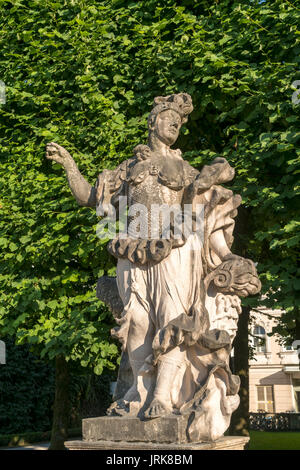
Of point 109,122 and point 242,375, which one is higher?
point 109,122

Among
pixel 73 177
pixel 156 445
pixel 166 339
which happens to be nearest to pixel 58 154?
pixel 73 177

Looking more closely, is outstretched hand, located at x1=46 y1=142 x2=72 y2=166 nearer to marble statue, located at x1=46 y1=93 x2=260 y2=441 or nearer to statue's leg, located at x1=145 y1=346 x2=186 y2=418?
marble statue, located at x1=46 y1=93 x2=260 y2=441

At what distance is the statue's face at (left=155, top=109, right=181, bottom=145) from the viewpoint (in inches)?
219

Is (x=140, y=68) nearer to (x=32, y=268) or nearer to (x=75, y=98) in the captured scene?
(x=75, y=98)

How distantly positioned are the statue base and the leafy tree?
3.54 meters

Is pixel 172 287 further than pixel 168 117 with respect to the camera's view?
No

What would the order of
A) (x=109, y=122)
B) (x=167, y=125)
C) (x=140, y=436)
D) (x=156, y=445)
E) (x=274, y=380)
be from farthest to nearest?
(x=274, y=380), (x=109, y=122), (x=167, y=125), (x=140, y=436), (x=156, y=445)

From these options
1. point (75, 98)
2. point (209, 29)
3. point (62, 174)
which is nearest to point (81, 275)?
point (62, 174)

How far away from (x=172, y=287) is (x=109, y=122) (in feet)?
16.2

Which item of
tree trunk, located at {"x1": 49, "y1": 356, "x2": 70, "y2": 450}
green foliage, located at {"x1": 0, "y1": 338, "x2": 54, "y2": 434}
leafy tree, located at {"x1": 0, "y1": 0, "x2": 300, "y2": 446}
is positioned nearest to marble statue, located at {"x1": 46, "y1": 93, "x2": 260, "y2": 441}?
leafy tree, located at {"x1": 0, "y1": 0, "x2": 300, "y2": 446}

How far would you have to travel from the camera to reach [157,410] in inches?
176

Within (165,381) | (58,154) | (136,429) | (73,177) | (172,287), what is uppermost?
(58,154)

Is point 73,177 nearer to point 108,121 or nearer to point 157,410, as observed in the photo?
point 157,410

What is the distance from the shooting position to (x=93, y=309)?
8.66 meters
